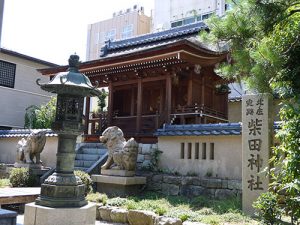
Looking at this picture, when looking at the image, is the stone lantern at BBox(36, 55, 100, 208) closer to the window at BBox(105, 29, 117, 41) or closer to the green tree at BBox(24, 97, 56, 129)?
the green tree at BBox(24, 97, 56, 129)

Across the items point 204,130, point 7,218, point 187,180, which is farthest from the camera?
point 204,130

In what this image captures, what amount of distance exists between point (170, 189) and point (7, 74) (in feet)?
52.8

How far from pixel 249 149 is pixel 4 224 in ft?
19.2

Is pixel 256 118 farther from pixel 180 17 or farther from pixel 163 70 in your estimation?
pixel 180 17

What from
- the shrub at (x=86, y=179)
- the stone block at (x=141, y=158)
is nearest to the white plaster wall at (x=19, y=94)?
the stone block at (x=141, y=158)

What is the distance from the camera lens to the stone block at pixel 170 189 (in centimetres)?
1060

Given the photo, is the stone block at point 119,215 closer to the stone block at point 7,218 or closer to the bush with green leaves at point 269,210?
the bush with green leaves at point 269,210

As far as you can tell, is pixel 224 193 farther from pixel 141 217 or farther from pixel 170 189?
pixel 141 217

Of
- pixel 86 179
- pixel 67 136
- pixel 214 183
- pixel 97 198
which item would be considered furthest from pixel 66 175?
pixel 214 183

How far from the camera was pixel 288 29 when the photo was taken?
5.24 m

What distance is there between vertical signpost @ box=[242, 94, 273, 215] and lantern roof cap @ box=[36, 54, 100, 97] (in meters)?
3.94

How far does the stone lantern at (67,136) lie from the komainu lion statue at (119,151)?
380 centimetres

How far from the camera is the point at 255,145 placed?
336 inches

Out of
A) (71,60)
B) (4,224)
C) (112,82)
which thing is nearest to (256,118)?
(71,60)
